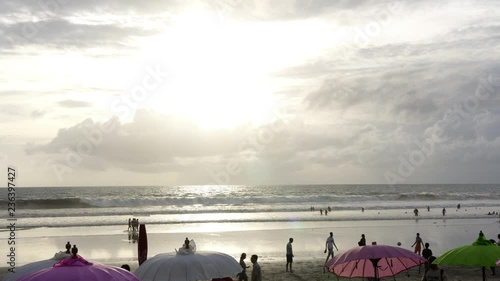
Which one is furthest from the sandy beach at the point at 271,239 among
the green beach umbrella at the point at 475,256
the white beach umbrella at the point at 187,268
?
the white beach umbrella at the point at 187,268

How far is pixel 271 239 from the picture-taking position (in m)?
36.1

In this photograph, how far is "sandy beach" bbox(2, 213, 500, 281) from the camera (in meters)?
25.7

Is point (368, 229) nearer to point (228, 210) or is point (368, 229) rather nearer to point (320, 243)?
point (320, 243)

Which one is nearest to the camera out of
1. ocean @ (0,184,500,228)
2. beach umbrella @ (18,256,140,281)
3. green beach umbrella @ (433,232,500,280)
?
beach umbrella @ (18,256,140,281)

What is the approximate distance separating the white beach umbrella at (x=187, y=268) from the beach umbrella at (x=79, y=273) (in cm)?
218

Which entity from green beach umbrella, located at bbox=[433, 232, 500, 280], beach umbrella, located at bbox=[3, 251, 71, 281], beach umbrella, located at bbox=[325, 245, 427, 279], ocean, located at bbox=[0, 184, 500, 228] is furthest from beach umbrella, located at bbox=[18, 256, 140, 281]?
ocean, located at bbox=[0, 184, 500, 228]

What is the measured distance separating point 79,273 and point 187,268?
298cm

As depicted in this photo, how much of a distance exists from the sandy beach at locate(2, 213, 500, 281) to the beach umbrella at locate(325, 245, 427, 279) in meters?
8.34

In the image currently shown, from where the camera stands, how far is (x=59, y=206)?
3172 inches

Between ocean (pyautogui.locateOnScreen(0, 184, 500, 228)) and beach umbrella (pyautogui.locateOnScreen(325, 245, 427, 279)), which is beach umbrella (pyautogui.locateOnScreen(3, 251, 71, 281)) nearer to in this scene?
beach umbrella (pyautogui.locateOnScreen(325, 245, 427, 279))

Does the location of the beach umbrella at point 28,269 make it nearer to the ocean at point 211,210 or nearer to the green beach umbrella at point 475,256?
the green beach umbrella at point 475,256

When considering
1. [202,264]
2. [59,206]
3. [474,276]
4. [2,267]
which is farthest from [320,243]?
[59,206]

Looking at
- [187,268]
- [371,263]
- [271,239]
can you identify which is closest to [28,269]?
[187,268]

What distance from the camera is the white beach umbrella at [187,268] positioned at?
10.6 metres
